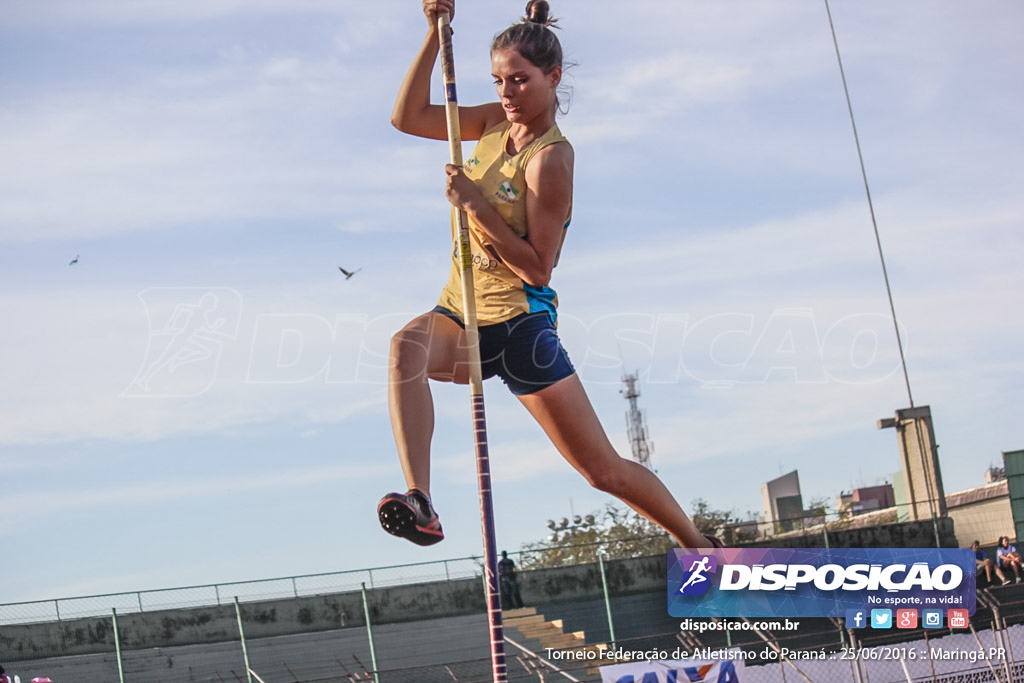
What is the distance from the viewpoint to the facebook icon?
1588cm

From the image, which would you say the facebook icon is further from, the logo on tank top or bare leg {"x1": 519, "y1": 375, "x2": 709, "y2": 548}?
the logo on tank top

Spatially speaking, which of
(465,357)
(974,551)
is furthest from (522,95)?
(974,551)

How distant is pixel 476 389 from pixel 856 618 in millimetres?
13898

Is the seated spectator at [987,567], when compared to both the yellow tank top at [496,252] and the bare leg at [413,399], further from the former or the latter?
the bare leg at [413,399]

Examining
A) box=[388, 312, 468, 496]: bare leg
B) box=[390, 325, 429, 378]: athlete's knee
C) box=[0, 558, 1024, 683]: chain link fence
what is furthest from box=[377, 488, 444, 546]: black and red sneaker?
box=[0, 558, 1024, 683]: chain link fence

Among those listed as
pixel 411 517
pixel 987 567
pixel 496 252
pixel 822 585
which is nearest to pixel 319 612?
pixel 822 585

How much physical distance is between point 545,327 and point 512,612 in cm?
1284

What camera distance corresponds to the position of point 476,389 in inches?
144

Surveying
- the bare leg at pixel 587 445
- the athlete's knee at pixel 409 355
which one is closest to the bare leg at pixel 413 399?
the athlete's knee at pixel 409 355

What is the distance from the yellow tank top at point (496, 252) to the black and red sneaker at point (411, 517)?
0.64m

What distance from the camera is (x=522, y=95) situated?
3852mm

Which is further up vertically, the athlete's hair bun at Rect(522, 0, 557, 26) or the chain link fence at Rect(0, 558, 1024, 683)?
the athlete's hair bun at Rect(522, 0, 557, 26)

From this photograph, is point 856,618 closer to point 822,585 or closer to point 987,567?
point 822,585

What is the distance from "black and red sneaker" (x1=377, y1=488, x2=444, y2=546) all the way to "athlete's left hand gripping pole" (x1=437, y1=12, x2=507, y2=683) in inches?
6.2
